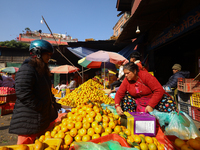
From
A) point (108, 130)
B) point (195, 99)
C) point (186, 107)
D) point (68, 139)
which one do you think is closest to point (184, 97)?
point (186, 107)

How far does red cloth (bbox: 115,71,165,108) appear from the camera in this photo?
2120 millimetres

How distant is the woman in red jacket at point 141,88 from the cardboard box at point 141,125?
324 mm

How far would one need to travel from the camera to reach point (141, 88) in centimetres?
229

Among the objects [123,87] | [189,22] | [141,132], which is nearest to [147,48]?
[189,22]

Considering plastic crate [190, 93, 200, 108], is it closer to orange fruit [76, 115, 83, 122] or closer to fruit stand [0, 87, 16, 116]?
orange fruit [76, 115, 83, 122]

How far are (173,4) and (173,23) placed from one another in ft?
2.58

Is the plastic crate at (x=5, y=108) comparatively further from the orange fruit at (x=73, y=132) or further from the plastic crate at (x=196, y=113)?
the plastic crate at (x=196, y=113)

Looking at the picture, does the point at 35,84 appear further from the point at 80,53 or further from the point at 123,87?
the point at 80,53

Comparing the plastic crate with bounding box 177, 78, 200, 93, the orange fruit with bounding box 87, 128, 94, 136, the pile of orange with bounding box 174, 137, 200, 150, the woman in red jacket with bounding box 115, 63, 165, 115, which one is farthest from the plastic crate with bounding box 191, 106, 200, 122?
the orange fruit with bounding box 87, 128, 94, 136

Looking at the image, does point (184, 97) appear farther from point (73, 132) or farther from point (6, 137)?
point (6, 137)

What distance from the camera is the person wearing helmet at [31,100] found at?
1.44 meters

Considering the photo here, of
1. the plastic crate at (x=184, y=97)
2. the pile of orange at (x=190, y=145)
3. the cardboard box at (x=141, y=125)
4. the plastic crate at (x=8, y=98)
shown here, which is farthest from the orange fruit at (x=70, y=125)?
the plastic crate at (x=8, y=98)

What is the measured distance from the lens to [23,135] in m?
1.55

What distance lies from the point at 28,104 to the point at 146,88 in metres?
2.07
